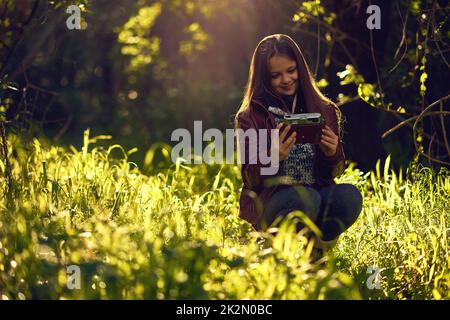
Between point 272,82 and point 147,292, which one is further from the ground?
point 272,82

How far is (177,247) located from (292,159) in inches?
42.2

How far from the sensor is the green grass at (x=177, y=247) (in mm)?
3967

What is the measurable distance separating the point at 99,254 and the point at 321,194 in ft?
4.09

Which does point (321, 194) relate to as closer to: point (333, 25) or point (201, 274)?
point (201, 274)

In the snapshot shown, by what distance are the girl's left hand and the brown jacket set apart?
66mm

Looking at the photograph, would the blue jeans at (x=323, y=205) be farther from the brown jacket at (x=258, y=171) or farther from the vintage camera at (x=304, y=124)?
the vintage camera at (x=304, y=124)

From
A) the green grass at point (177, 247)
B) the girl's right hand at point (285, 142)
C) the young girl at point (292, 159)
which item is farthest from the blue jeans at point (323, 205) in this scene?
the girl's right hand at point (285, 142)

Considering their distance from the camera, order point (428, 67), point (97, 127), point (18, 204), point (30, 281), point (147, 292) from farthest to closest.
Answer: point (97, 127) → point (428, 67) → point (18, 204) → point (30, 281) → point (147, 292)

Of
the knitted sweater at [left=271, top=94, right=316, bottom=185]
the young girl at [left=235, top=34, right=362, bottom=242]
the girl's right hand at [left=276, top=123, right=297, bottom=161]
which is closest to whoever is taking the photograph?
the girl's right hand at [left=276, top=123, right=297, bottom=161]

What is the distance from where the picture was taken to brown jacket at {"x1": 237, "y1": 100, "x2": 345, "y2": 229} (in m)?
5.00

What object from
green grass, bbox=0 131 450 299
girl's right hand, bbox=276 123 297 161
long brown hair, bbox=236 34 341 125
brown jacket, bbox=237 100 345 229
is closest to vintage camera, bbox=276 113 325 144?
girl's right hand, bbox=276 123 297 161

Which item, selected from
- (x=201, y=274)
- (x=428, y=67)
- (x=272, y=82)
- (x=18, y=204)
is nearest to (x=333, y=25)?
(x=428, y=67)

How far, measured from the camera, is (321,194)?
5.00m

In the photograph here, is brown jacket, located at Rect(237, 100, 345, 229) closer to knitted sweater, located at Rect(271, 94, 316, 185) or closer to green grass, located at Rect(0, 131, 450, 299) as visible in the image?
knitted sweater, located at Rect(271, 94, 316, 185)
